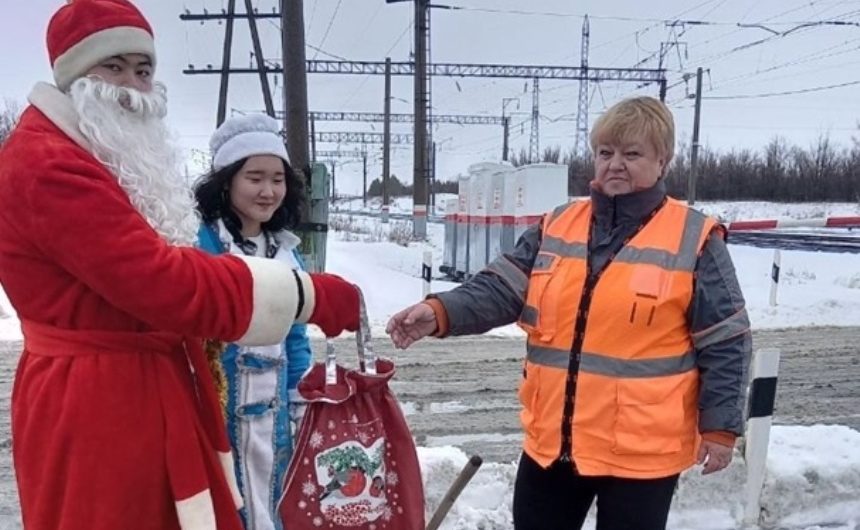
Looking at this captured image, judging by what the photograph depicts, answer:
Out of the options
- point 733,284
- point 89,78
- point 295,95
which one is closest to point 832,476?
point 733,284

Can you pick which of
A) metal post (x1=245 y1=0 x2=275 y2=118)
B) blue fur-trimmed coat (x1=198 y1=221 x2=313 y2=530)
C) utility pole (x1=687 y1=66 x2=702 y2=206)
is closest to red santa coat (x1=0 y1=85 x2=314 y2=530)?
blue fur-trimmed coat (x1=198 y1=221 x2=313 y2=530)

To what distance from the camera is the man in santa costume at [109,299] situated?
1.51 metres

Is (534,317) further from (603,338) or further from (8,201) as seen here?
(8,201)

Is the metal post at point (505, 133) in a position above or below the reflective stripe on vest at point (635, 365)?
above

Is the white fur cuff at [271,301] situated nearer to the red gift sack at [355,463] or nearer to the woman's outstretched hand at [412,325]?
the red gift sack at [355,463]

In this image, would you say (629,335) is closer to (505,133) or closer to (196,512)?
(196,512)

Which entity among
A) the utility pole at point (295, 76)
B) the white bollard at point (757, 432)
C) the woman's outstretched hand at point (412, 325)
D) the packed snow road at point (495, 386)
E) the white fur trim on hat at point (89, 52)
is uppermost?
the utility pole at point (295, 76)

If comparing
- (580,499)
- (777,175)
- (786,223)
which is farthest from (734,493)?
(777,175)

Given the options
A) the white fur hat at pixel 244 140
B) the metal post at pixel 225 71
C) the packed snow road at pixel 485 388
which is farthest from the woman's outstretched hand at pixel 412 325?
the metal post at pixel 225 71

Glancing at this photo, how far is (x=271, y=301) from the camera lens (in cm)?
168

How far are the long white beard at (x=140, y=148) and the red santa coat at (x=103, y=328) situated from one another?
0.04 m

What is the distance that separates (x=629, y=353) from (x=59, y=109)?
159 centimetres

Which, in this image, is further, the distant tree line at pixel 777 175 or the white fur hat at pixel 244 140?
the distant tree line at pixel 777 175

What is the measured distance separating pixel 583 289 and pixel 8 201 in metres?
1.53
